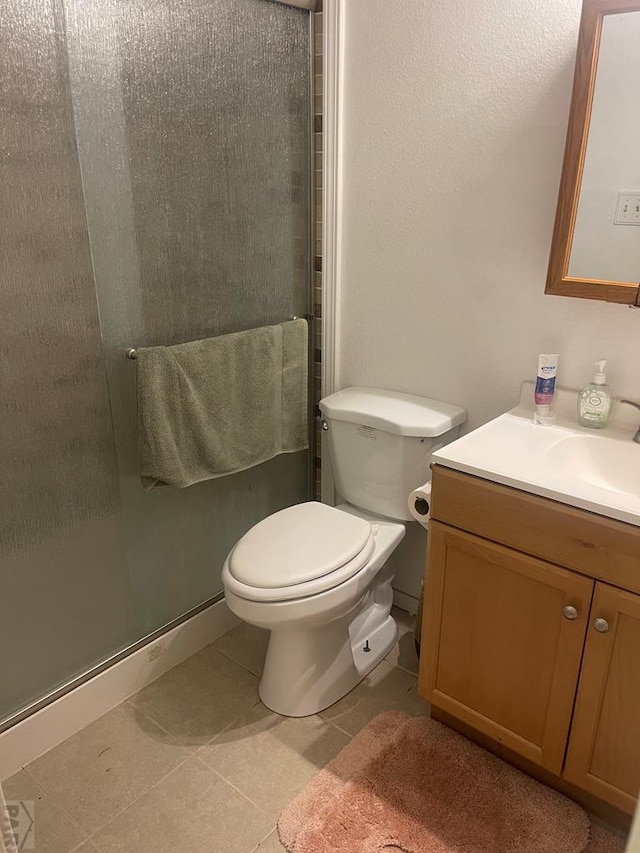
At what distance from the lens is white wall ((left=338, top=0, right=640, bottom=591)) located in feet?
5.22

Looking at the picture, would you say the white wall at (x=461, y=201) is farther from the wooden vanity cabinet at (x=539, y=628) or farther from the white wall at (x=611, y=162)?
the wooden vanity cabinet at (x=539, y=628)

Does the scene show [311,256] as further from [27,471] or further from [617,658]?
[617,658]

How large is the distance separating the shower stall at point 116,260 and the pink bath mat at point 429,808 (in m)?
0.68

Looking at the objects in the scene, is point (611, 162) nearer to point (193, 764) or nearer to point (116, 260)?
point (116, 260)

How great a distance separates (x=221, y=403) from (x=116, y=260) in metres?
0.47

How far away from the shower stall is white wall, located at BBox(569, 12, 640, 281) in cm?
86

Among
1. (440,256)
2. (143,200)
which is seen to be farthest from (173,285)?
(440,256)

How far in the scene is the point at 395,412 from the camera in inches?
74.5

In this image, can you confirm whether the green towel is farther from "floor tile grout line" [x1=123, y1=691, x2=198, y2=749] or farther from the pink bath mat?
the pink bath mat

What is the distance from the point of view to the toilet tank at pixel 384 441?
6.08ft

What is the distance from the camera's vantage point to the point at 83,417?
1.60m

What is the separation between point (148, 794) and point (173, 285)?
49.5 inches

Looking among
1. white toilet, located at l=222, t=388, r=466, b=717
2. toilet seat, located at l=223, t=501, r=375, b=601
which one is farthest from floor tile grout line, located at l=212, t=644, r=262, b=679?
toilet seat, located at l=223, t=501, r=375, b=601

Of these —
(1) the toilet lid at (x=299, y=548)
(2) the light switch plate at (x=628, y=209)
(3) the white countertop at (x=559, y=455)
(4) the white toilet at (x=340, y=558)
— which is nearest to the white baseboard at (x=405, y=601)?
(4) the white toilet at (x=340, y=558)
